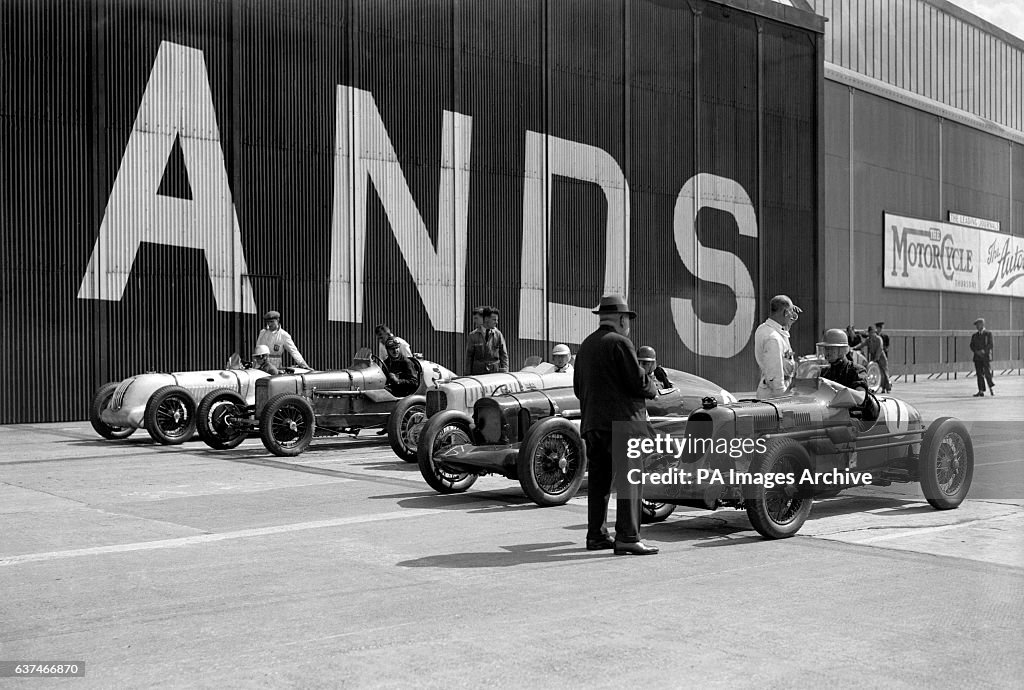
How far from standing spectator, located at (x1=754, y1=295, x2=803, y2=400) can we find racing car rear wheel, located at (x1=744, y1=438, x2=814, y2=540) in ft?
4.37

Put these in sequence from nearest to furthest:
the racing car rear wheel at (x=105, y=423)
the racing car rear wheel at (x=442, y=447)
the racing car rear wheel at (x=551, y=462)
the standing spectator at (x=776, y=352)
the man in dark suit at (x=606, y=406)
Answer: the man in dark suit at (x=606, y=406)
the standing spectator at (x=776, y=352)
the racing car rear wheel at (x=551, y=462)
the racing car rear wheel at (x=442, y=447)
the racing car rear wheel at (x=105, y=423)

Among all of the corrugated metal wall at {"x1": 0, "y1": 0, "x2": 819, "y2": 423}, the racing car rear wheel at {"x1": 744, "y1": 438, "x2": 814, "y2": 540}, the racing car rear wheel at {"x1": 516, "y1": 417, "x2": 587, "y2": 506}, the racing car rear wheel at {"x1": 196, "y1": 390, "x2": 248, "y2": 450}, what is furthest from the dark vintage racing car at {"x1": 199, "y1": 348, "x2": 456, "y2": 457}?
the racing car rear wheel at {"x1": 744, "y1": 438, "x2": 814, "y2": 540}

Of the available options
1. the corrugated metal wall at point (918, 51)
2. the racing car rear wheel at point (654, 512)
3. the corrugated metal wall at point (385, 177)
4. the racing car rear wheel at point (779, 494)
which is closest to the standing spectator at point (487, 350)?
the racing car rear wheel at point (654, 512)

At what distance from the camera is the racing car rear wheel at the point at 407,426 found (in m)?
14.7

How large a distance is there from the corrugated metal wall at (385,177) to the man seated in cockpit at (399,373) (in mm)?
7083

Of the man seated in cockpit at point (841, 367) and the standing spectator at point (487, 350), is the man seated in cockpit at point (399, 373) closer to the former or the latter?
the standing spectator at point (487, 350)

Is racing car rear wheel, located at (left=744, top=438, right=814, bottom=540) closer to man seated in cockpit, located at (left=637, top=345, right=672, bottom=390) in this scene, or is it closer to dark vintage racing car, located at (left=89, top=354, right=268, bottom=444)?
man seated in cockpit, located at (left=637, top=345, right=672, bottom=390)

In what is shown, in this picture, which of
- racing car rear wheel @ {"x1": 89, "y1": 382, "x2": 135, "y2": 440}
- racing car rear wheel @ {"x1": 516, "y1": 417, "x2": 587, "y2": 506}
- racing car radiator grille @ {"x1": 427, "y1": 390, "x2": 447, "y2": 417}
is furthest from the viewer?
racing car rear wheel @ {"x1": 89, "y1": 382, "x2": 135, "y2": 440}

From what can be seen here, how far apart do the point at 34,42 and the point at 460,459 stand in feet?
47.1

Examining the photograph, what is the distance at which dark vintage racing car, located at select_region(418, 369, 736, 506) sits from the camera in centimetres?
1066

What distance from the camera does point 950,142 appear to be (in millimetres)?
45500

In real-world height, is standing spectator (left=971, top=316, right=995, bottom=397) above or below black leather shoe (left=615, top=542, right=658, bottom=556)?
above

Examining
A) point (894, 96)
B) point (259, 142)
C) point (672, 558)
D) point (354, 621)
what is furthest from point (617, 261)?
point (354, 621)

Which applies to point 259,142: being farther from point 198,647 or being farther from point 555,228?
point 198,647
